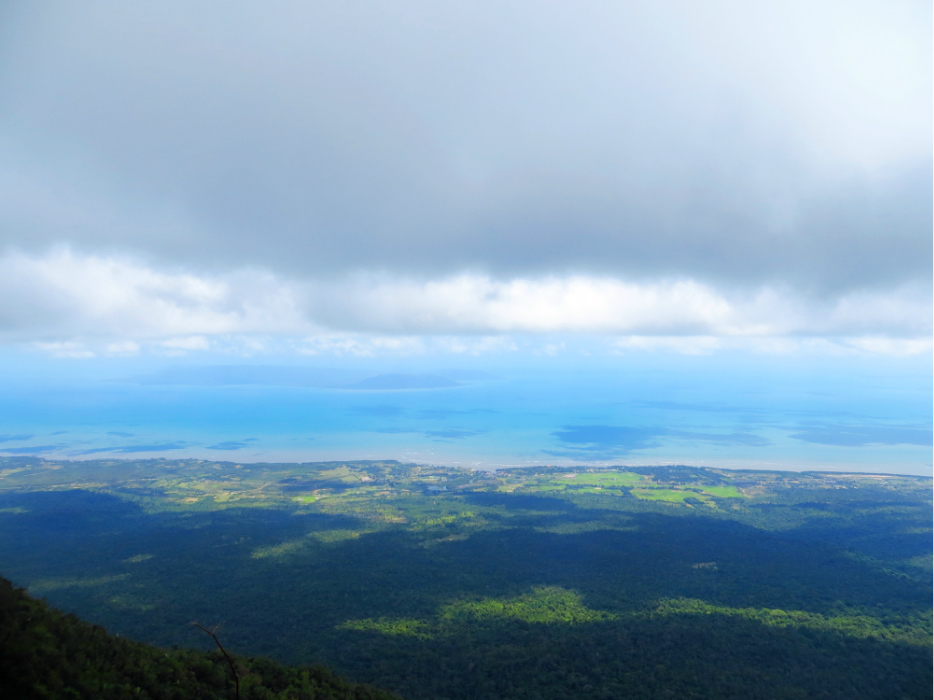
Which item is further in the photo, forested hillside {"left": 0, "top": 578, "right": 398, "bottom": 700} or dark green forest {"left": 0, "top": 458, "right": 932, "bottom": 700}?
dark green forest {"left": 0, "top": 458, "right": 932, "bottom": 700}

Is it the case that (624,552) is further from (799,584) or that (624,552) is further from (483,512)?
(483,512)

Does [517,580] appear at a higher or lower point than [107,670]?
lower

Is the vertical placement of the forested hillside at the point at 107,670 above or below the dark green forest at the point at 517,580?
above

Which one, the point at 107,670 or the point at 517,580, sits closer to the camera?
the point at 107,670

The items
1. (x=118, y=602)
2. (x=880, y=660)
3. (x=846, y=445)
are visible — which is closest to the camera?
(x=880, y=660)

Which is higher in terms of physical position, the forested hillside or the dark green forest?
the forested hillside

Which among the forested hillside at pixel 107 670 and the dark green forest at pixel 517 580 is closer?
the forested hillside at pixel 107 670

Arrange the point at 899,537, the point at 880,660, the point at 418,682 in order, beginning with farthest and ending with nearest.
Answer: the point at 899,537
the point at 880,660
the point at 418,682

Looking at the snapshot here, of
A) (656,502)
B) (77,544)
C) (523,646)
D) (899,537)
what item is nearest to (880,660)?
(523,646)
